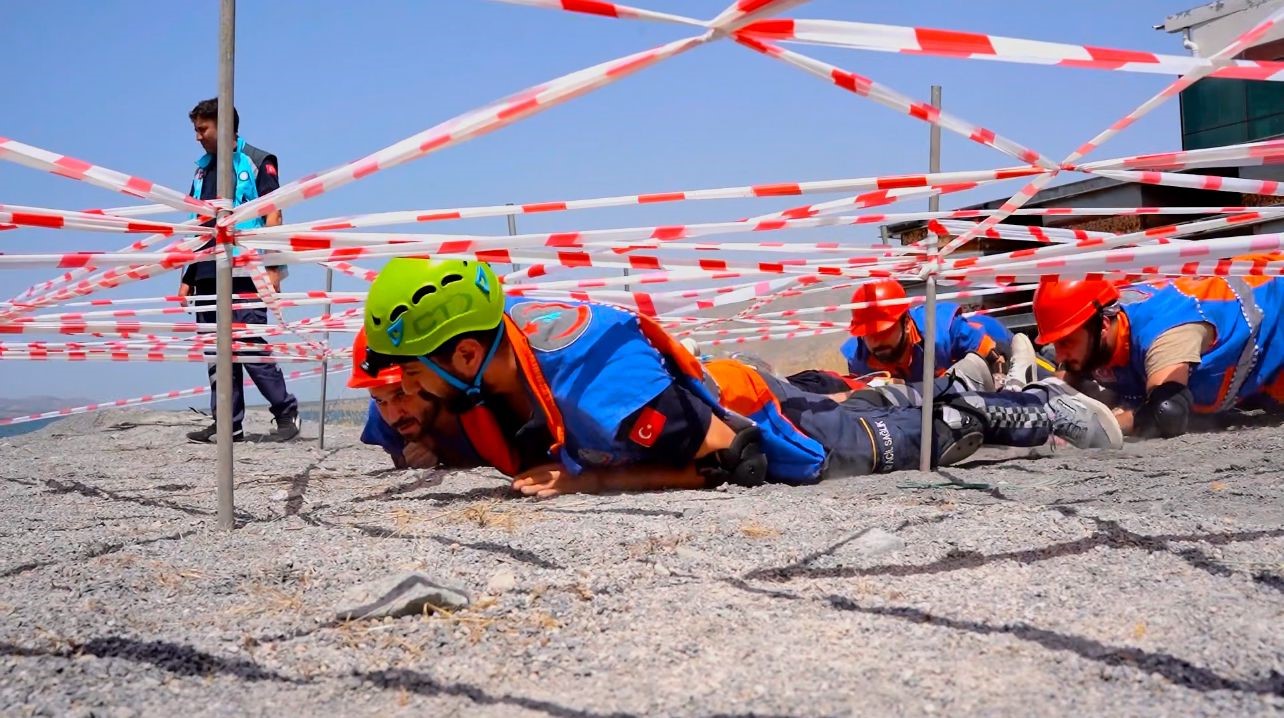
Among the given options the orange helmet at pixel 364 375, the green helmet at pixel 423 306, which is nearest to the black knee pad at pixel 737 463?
the green helmet at pixel 423 306

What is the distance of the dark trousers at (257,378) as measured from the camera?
18.5ft

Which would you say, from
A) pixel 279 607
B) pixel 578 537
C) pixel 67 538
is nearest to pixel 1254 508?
pixel 578 537

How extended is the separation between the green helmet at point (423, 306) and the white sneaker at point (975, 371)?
10.7ft

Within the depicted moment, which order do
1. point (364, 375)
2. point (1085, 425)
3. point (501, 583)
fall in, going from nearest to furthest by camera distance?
1. point (501, 583)
2. point (364, 375)
3. point (1085, 425)

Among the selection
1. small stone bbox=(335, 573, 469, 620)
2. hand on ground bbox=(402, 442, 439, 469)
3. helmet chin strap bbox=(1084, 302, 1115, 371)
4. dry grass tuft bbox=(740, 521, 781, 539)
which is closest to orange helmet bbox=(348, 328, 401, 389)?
hand on ground bbox=(402, 442, 439, 469)

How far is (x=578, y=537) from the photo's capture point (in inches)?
90.7

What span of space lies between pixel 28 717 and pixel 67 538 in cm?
148

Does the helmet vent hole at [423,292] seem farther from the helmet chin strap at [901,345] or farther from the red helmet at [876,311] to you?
the helmet chin strap at [901,345]

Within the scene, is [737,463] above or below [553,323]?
below

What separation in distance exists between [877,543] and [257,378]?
15.4 feet

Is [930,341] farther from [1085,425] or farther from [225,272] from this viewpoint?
[225,272]

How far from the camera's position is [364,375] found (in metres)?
3.67

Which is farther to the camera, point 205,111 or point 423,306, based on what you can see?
point 205,111

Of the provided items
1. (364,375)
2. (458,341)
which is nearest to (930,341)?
(458,341)
